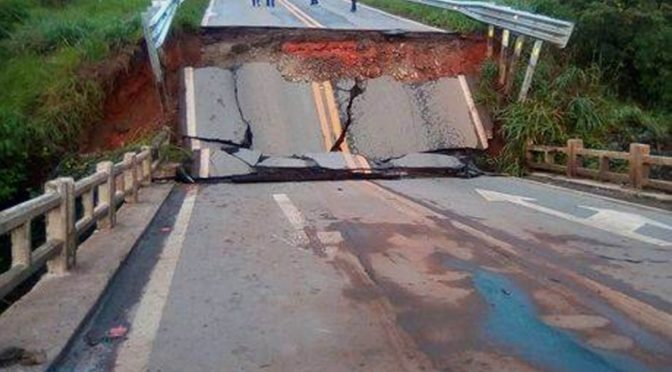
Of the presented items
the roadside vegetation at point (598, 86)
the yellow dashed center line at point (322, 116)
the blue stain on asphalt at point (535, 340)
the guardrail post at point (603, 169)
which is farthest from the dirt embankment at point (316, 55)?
the blue stain on asphalt at point (535, 340)

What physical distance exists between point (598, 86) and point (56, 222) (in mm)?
15420

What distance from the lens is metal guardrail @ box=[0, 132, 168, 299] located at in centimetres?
568

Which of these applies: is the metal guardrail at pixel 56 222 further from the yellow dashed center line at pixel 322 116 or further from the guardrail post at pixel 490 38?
the guardrail post at pixel 490 38

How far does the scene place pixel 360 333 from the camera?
535 centimetres

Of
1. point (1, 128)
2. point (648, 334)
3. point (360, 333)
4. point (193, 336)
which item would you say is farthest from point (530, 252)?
point (1, 128)

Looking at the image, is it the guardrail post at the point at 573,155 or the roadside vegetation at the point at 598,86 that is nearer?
the guardrail post at the point at 573,155

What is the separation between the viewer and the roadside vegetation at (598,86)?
57.7 feet

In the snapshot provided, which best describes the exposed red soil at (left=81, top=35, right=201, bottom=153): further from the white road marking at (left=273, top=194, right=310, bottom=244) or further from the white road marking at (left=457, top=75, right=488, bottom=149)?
the white road marking at (left=457, top=75, right=488, bottom=149)

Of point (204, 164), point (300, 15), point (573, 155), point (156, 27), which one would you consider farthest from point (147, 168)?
point (300, 15)

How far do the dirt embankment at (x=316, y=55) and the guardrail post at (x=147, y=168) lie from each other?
171 inches

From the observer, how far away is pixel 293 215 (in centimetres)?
1069

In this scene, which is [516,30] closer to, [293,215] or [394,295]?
[293,215]

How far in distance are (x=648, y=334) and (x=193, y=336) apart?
125 inches

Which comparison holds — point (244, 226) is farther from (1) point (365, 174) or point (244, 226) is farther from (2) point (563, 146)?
(2) point (563, 146)
